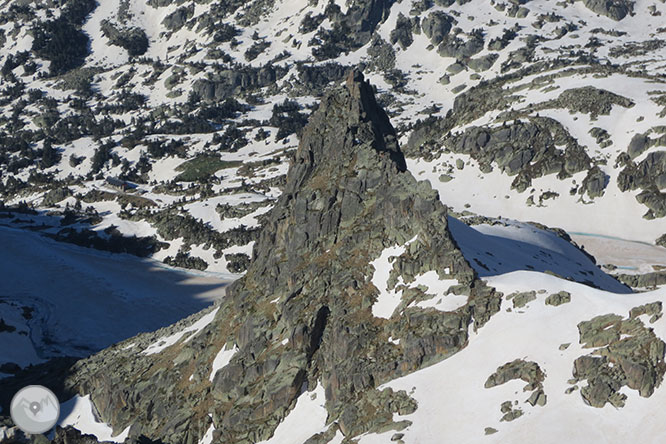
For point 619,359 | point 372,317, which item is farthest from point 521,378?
point 372,317

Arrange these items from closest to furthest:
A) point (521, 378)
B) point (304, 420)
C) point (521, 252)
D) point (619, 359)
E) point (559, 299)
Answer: point (619, 359) → point (521, 378) → point (559, 299) → point (304, 420) → point (521, 252)

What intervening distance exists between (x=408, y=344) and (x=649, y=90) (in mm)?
130920

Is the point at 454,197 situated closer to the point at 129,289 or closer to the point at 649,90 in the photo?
the point at 649,90

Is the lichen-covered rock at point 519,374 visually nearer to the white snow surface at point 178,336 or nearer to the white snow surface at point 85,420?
the white snow surface at point 85,420

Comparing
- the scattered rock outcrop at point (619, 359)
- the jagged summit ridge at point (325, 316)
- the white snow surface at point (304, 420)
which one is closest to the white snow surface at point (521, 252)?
the jagged summit ridge at point (325, 316)

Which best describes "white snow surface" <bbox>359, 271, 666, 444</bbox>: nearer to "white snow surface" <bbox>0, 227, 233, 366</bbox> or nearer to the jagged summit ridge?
the jagged summit ridge

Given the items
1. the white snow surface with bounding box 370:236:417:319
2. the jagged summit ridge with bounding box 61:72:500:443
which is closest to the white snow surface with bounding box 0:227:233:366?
the jagged summit ridge with bounding box 61:72:500:443

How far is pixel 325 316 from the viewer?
66.9 meters

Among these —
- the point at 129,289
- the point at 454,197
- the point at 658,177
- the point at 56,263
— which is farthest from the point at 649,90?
the point at 56,263

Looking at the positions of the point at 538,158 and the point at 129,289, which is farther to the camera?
the point at 538,158

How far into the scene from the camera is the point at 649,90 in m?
168
